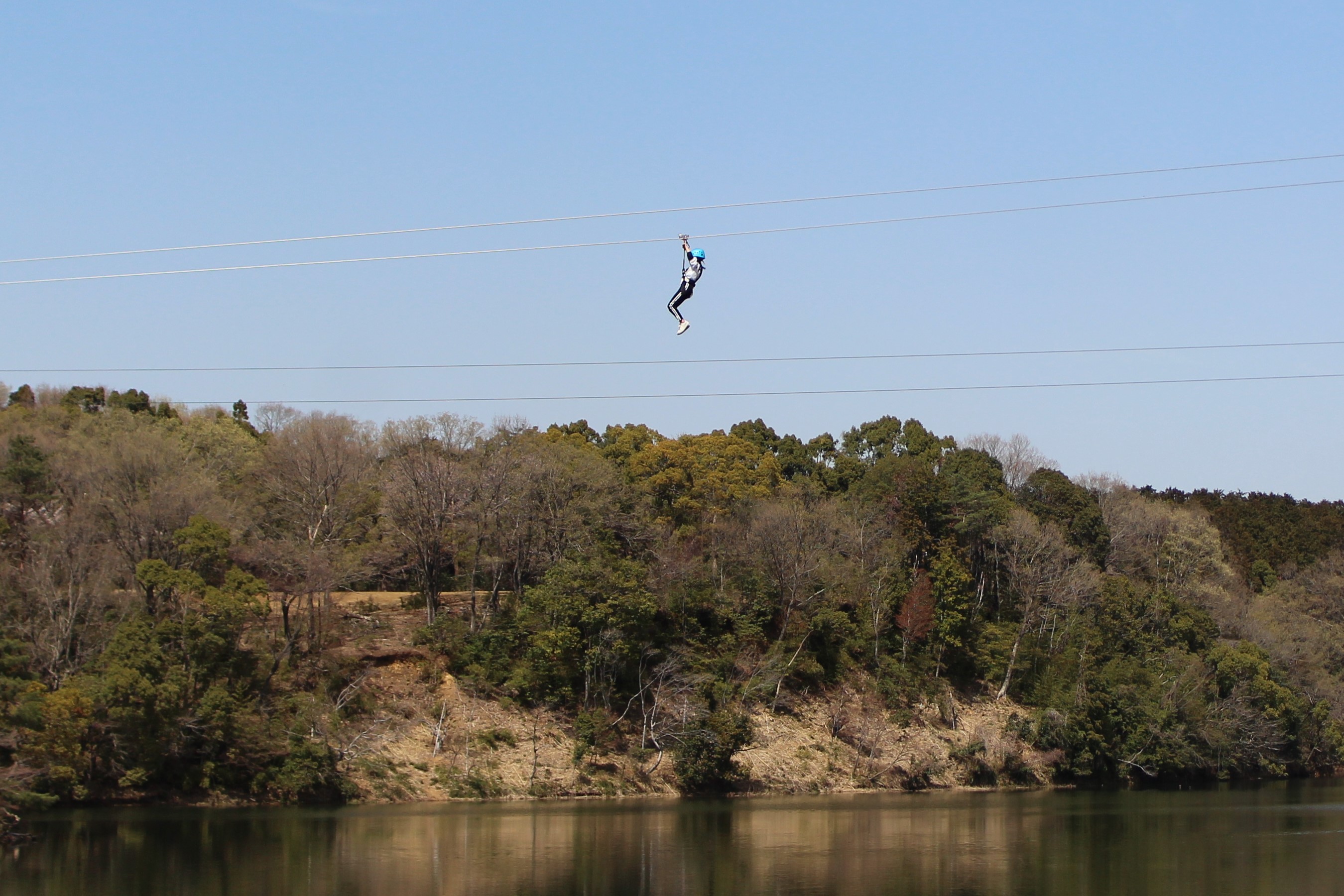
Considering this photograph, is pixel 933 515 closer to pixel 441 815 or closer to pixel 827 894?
pixel 441 815

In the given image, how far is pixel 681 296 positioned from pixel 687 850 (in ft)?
71.0

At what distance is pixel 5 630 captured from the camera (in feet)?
165

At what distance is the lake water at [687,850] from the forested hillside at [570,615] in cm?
412

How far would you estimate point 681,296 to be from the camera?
3134 centimetres

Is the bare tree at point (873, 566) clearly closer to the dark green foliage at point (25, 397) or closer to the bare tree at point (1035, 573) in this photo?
the bare tree at point (1035, 573)

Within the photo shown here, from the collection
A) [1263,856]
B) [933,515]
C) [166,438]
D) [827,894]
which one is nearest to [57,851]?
[827,894]

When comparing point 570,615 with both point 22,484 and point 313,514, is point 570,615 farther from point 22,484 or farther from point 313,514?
point 22,484

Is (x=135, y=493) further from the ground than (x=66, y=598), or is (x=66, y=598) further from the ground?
(x=135, y=493)

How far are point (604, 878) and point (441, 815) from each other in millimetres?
16329

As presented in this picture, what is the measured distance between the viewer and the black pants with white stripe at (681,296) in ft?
102

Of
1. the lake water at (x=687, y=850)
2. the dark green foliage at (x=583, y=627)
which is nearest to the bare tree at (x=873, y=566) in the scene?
the dark green foliage at (x=583, y=627)

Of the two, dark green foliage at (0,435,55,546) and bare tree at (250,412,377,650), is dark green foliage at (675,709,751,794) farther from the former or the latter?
dark green foliage at (0,435,55,546)

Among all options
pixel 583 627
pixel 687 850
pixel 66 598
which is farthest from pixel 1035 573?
pixel 66 598

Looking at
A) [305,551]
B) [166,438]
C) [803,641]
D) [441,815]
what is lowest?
[441,815]
